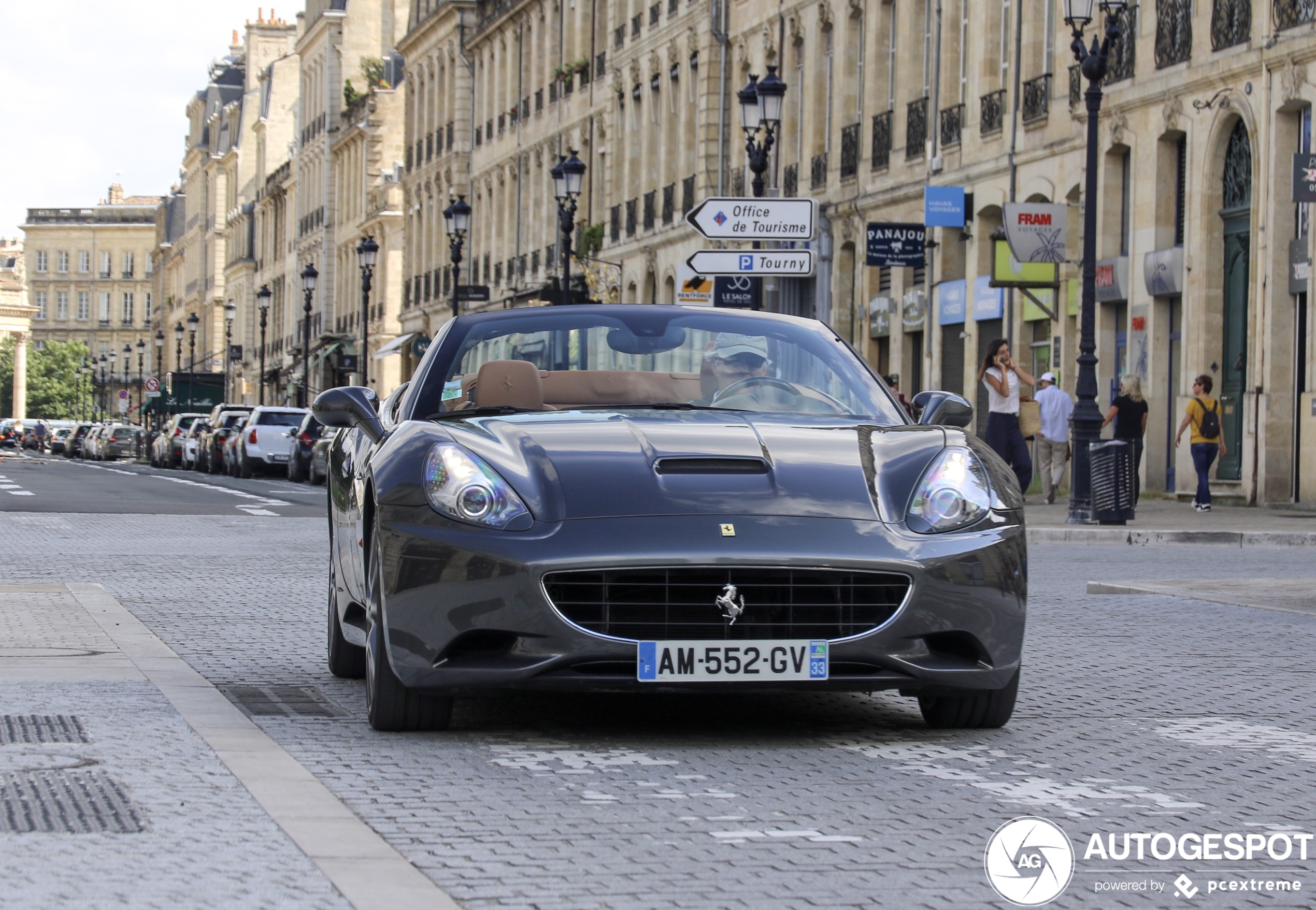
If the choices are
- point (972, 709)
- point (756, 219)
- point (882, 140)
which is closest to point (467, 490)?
point (972, 709)

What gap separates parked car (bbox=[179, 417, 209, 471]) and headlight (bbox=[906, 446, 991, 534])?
5362 cm

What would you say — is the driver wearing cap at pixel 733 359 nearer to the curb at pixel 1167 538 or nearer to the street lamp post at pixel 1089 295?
the curb at pixel 1167 538

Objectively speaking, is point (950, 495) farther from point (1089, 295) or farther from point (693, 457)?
point (1089, 295)

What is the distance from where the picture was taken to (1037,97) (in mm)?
34156

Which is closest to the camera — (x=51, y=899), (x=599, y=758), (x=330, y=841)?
(x=51, y=899)

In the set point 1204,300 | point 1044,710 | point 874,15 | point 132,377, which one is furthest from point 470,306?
point 132,377

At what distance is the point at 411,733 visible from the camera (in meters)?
6.91

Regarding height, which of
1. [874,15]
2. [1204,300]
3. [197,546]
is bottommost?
[197,546]

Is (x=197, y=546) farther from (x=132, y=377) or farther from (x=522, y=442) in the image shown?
(x=132, y=377)

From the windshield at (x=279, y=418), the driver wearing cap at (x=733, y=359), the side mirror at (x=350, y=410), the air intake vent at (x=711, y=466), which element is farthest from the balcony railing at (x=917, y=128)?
the air intake vent at (x=711, y=466)

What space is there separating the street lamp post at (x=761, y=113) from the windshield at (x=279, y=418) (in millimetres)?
21067

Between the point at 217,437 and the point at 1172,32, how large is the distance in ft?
98.5

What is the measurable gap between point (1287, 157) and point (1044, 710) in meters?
21.2

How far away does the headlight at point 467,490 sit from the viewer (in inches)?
260
